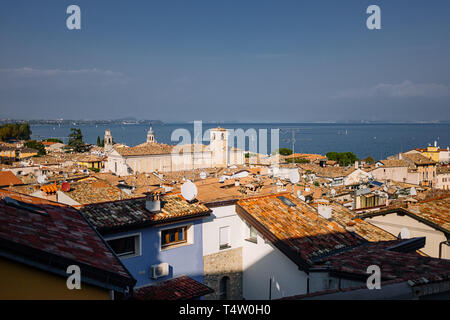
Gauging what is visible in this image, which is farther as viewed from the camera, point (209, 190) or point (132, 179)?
point (132, 179)

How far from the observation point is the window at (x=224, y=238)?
9.12m

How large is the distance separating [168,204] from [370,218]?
20.2ft

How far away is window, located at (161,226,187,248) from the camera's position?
8.09m

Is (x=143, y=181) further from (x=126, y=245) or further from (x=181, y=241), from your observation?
(x=126, y=245)

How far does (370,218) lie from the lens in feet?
36.8

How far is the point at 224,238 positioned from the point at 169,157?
1929 inches

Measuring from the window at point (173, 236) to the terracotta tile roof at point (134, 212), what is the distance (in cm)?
41

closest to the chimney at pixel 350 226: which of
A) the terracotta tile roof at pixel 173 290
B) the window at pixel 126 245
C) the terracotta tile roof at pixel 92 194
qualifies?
the terracotta tile roof at pixel 173 290

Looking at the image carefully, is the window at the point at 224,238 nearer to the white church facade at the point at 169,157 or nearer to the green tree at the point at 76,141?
the white church facade at the point at 169,157

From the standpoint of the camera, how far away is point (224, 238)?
362 inches

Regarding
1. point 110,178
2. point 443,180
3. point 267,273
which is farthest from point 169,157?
point 267,273

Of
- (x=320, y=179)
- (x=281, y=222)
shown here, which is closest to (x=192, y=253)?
(x=281, y=222)

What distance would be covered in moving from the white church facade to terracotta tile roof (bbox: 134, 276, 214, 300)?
44430mm
